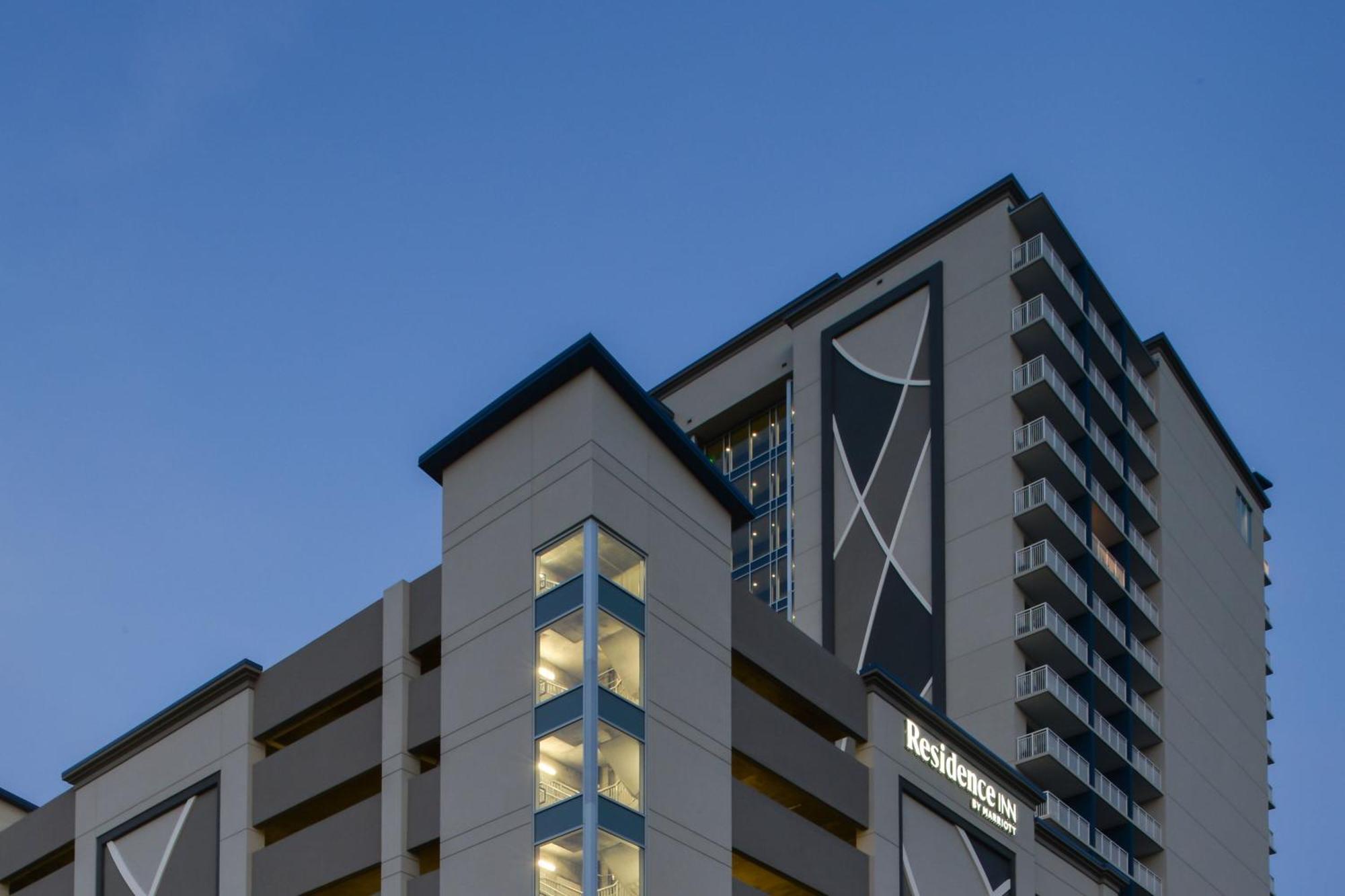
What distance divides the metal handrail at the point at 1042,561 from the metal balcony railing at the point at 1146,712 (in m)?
7.68

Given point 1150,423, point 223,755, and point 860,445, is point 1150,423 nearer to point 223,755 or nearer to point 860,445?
point 860,445

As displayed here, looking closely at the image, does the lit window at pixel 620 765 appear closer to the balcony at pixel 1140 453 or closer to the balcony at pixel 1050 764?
the balcony at pixel 1050 764

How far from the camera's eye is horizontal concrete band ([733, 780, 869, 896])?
4834cm

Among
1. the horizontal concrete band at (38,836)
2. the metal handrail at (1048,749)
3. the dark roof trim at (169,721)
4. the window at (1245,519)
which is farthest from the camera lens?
the window at (1245,519)

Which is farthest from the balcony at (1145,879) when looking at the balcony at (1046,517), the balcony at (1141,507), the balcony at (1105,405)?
the balcony at (1105,405)

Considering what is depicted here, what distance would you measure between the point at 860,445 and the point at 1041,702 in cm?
1810

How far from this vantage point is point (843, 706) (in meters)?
54.2

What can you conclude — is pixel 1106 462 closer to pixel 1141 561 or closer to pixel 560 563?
pixel 1141 561

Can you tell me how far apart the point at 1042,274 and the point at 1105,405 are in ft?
26.9

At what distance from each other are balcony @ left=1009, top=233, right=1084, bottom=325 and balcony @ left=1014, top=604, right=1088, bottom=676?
15766 millimetres

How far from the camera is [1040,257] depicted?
84.4 metres

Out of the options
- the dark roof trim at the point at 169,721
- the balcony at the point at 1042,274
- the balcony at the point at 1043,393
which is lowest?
the dark roof trim at the point at 169,721

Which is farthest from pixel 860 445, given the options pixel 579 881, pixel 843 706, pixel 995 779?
pixel 579 881

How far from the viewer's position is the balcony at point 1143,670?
86.2 m
